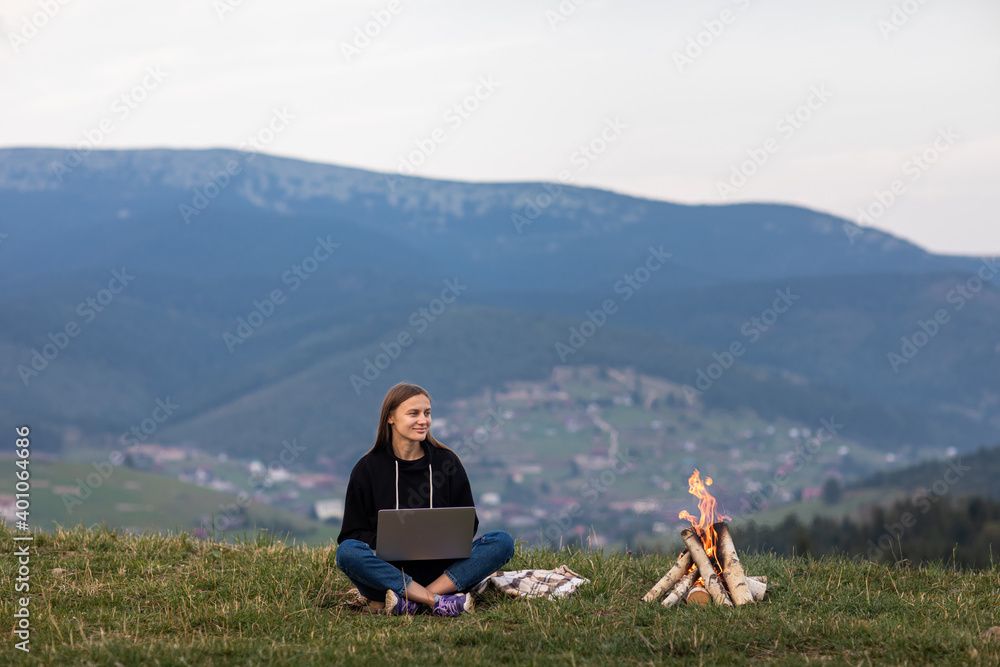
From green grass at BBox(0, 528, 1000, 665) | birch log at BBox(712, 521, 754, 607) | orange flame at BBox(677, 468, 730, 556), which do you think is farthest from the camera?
orange flame at BBox(677, 468, 730, 556)

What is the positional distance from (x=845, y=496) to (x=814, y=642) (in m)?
126

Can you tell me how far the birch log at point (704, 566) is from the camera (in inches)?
288

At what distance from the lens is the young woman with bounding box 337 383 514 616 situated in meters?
7.38

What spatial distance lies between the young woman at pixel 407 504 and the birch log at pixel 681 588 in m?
1.35

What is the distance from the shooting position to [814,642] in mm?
6172

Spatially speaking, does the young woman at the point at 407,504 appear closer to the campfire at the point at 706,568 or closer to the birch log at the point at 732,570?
the campfire at the point at 706,568

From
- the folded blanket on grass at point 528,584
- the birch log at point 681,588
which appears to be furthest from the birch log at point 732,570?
the folded blanket on grass at point 528,584

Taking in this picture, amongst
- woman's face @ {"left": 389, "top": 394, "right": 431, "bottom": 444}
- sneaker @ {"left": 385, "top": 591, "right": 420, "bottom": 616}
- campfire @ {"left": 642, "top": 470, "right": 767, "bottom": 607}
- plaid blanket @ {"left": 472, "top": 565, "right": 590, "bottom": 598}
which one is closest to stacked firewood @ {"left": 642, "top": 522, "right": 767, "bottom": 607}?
campfire @ {"left": 642, "top": 470, "right": 767, "bottom": 607}

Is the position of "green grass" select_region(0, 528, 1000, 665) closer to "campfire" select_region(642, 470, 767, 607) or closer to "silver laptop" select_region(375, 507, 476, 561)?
"campfire" select_region(642, 470, 767, 607)

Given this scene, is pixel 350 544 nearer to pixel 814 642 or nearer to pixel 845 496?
pixel 814 642

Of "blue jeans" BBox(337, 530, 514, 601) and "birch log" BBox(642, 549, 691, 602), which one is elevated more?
"blue jeans" BBox(337, 530, 514, 601)

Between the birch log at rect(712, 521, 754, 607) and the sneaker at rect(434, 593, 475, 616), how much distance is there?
2.00 m

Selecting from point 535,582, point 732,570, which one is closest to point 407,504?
point 535,582

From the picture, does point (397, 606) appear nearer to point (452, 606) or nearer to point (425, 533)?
point (452, 606)
